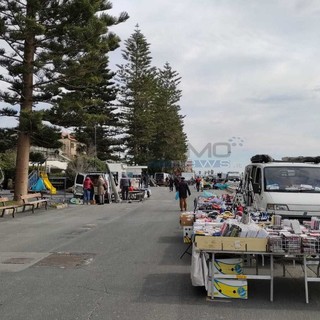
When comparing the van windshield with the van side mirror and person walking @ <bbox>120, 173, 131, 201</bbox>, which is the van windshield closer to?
the van side mirror

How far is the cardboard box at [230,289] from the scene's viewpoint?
6.57 meters

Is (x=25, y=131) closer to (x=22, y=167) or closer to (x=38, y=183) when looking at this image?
(x=22, y=167)

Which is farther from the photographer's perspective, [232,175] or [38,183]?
[232,175]

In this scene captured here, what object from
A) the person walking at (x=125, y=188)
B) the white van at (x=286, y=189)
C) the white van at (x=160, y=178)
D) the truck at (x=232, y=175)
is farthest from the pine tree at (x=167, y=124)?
the white van at (x=286, y=189)

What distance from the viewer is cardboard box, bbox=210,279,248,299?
6566mm

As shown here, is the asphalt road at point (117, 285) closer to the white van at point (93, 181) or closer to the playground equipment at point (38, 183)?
the white van at point (93, 181)

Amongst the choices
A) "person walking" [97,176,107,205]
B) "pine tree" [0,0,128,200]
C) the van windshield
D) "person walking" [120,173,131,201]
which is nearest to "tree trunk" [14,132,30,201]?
"pine tree" [0,0,128,200]

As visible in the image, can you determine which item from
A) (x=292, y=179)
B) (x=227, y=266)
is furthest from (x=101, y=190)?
(x=227, y=266)

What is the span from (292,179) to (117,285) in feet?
19.3

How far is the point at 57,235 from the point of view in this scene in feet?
44.6

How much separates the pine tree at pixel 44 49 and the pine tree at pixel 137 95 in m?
40.4

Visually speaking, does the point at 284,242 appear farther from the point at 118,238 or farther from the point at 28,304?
the point at 118,238

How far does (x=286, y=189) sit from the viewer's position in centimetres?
1134

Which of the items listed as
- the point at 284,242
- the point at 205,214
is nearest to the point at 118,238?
the point at 205,214
